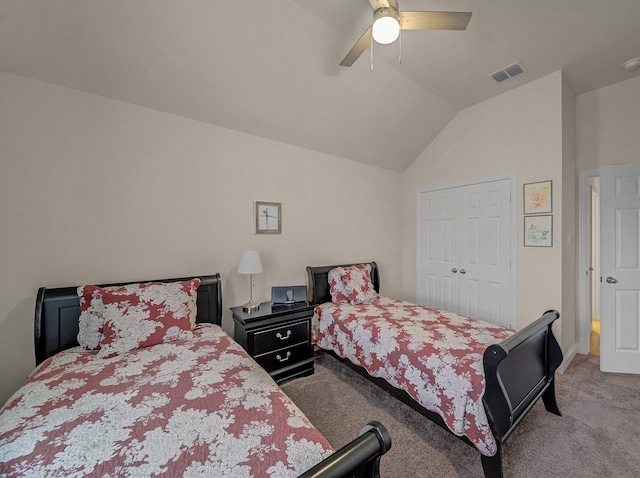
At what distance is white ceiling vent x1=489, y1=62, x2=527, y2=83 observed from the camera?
8.78 ft

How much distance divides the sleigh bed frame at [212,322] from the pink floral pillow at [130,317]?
17cm

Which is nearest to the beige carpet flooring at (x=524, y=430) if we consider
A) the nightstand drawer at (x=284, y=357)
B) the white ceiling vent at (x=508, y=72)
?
the nightstand drawer at (x=284, y=357)

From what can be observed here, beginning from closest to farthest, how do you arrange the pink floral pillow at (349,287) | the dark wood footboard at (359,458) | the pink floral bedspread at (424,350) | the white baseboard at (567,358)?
the dark wood footboard at (359,458), the pink floral bedspread at (424,350), the white baseboard at (567,358), the pink floral pillow at (349,287)

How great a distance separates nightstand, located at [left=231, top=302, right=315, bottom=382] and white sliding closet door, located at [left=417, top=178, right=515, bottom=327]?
2.21 meters

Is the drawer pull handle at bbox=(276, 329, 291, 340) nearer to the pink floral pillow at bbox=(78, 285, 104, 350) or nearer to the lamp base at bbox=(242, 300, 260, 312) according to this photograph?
the lamp base at bbox=(242, 300, 260, 312)

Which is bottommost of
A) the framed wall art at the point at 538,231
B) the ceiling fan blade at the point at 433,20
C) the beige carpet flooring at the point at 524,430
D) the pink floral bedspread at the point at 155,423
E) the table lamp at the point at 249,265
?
the beige carpet flooring at the point at 524,430

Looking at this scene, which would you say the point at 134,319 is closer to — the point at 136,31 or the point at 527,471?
the point at 136,31

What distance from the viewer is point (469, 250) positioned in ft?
11.5

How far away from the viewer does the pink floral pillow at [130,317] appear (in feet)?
5.79

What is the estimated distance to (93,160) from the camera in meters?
2.10

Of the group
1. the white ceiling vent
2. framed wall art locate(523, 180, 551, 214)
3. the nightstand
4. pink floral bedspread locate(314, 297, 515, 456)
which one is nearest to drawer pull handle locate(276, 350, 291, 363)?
the nightstand

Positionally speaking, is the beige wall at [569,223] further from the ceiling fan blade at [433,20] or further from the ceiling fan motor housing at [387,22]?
the ceiling fan motor housing at [387,22]

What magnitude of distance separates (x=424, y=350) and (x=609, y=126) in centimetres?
342

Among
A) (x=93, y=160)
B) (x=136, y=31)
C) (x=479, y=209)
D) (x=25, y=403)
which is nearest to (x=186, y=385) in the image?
(x=25, y=403)
